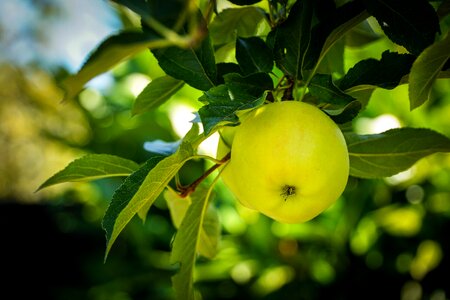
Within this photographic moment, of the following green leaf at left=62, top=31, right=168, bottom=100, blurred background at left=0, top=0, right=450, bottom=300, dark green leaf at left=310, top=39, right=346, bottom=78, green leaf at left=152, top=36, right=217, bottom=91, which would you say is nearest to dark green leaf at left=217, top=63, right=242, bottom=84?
green leaf at left=152, top=36, right=217, bottom=91

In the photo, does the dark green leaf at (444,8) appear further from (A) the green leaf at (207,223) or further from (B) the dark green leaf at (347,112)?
(A) the green leaf at (207,223)

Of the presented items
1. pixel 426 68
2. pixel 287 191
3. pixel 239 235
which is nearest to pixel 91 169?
pixel 287 191

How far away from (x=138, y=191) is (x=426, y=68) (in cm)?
25

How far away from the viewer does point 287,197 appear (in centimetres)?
44

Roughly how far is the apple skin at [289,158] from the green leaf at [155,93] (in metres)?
0.15

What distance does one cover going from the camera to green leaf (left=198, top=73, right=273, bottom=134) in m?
0.41

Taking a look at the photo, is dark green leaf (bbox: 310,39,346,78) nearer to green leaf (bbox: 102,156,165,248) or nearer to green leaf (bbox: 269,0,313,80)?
green leaf (bbox: 269,0,313,80)

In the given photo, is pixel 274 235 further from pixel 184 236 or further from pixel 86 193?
pixel 184 236

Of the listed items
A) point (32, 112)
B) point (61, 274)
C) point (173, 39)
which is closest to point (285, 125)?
point (173, 39)

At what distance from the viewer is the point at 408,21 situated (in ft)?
1.49

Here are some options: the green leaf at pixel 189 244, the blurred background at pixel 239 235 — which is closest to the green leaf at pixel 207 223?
the green leaf at pixel 189 244

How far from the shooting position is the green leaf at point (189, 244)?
0.56 meters

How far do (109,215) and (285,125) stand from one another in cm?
16

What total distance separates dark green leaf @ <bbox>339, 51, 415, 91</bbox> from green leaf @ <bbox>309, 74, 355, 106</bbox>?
0.04 meters
